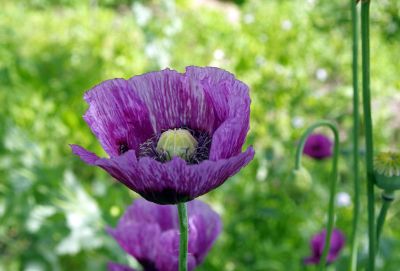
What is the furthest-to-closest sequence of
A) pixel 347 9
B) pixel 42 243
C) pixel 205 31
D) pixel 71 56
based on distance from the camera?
pixel 205 31
pixel 71 56
pixel 347 9
pixel 42 243

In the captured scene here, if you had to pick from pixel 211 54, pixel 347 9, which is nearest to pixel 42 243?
pixel 347 9

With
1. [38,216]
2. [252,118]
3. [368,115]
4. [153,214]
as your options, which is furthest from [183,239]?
[252,118]

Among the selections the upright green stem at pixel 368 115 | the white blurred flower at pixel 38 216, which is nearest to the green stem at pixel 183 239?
the upright green stem at pixel 368 115

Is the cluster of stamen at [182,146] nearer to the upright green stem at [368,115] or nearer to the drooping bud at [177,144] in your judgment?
the drooping bud at [177,144]

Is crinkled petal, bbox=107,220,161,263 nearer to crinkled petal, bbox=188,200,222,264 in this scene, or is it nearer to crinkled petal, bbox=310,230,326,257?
crinkled petal, bbox=188,200,222,264

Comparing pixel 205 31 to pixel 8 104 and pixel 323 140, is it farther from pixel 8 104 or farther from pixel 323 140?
pixel 323 140
